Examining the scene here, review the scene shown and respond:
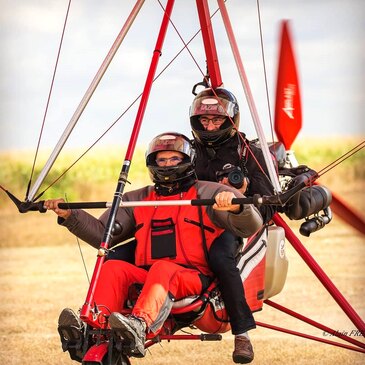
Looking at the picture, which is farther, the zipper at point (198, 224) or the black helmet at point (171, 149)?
the black helmet at point (171, 149)

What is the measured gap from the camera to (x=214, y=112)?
716 centimetres

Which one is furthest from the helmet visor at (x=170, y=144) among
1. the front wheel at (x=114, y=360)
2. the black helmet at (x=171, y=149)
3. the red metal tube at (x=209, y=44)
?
the front wheel at (x=114, y=360)

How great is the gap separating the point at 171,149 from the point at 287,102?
6.94 feet

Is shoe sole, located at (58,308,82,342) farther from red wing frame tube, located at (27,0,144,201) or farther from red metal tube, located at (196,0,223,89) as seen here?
red metal tube, located at (196,0,223,89)

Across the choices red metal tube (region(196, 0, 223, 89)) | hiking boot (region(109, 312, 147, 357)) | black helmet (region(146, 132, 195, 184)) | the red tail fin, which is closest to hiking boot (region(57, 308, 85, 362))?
hiking boot (region(109, 312, 147, 357))

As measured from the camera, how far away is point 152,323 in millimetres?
5828

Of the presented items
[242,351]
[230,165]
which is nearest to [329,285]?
[230,165]

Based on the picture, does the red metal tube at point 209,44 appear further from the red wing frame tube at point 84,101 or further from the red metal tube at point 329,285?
the red metal tube at point 329,285

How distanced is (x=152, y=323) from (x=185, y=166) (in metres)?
1.09

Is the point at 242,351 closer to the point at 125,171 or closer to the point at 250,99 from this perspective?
the point at 125,171

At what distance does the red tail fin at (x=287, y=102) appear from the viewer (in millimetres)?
8188

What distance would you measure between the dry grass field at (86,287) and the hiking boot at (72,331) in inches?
126

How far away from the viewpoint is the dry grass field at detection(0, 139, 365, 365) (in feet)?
32.1

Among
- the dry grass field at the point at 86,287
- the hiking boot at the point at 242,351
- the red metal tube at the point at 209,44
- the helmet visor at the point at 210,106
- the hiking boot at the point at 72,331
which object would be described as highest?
Result: the red metal tube at the point at 209,44
